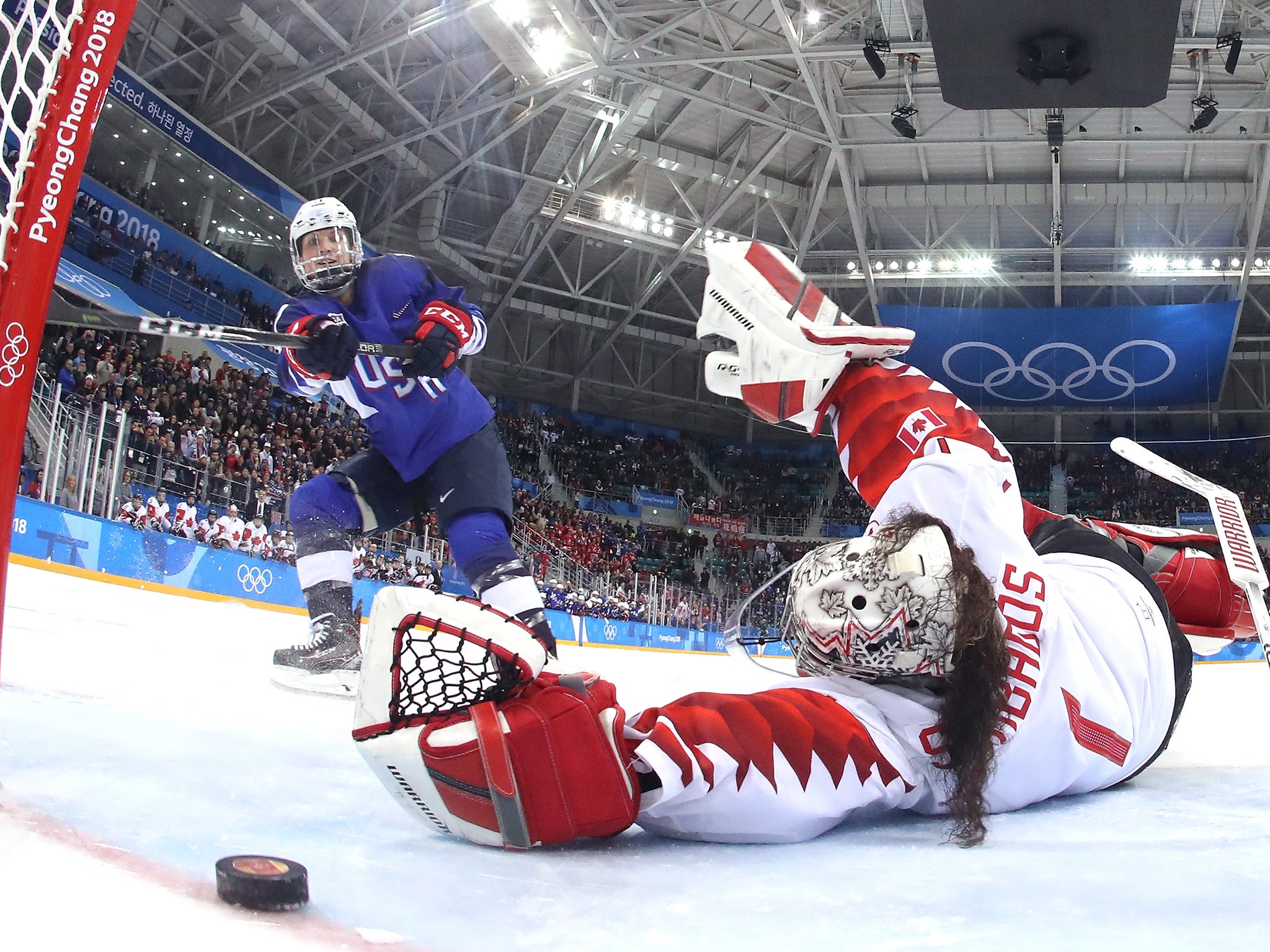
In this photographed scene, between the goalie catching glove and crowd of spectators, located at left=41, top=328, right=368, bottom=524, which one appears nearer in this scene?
the goalie catching glove

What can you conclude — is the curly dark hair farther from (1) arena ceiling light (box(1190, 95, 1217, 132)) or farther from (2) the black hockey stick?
(1) arena ceiling light (box(1190, 95, 1217, 132))

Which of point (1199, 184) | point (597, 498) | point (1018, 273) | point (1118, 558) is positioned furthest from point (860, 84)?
point (1118, 558)

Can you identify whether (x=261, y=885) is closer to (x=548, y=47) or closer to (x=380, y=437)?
(x=380, y=437)

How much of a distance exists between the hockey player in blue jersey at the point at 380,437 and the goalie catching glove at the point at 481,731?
4.54ft

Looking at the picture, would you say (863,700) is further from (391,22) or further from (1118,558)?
(391,22)

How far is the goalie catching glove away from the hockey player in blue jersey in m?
1.38

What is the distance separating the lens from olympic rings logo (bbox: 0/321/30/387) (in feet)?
3.84

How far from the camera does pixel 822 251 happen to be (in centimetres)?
1812

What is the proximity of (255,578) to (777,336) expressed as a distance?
752cm

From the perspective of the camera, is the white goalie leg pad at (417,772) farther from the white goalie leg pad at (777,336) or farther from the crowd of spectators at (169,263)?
the crowd of spectators at (169,263)

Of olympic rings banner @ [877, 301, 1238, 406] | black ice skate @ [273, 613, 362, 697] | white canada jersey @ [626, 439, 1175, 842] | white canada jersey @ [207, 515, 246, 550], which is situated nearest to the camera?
white canada jersey @ [626, 439, 1175, 842]

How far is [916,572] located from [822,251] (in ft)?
57.7

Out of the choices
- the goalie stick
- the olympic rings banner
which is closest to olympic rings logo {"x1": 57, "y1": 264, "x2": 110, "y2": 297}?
the goalie stick

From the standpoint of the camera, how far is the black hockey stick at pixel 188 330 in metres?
1.64
